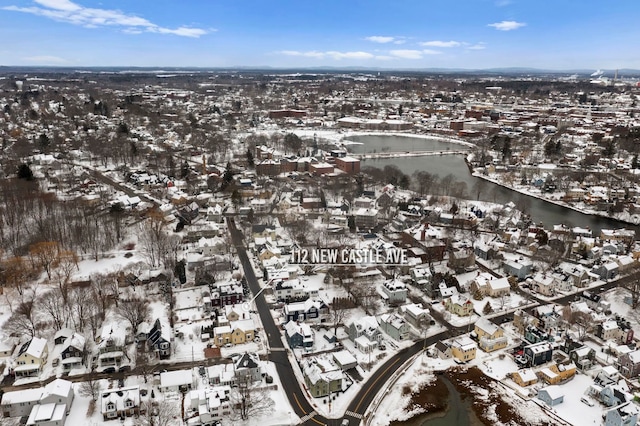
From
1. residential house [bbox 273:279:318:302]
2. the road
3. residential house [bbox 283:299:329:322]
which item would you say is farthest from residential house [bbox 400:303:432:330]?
the road

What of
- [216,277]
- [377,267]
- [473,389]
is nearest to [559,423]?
[473,389]

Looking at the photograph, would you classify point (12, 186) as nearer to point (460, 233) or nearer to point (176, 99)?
point (460, 233)

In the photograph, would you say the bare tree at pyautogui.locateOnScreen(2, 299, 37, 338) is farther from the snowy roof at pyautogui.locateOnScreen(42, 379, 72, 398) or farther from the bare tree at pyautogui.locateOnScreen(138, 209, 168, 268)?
the bare tree at pyautogui.locateOnScreen(138, 209, 168, 268)

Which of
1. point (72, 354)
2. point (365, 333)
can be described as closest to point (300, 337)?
point (365, 333)

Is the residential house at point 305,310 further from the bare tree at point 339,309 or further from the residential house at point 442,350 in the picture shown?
the residential house at point 442,350

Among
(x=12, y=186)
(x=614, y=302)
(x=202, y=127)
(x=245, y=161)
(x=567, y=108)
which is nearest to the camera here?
(x=614, y=302)

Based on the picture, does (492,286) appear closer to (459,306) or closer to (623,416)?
(459,306)
